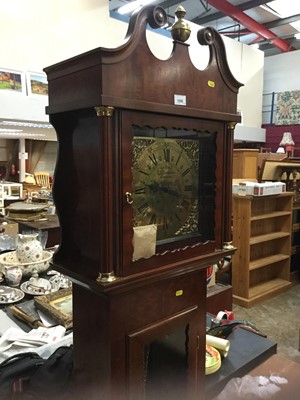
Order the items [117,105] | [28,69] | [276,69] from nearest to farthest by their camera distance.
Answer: [117,105] → [28,69] → [276,69]

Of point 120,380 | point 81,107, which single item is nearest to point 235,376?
point 120,380

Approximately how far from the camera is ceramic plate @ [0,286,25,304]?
1712 millimetres

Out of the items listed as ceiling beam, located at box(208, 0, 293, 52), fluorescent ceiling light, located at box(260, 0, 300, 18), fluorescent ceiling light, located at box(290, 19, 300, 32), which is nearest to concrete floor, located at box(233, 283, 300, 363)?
ceiling beam, located at box(208, 0, 293, 52)

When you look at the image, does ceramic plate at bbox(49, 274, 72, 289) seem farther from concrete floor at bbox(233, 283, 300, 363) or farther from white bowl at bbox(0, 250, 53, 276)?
concrete floor at bbox(233, 283, 300, 363)

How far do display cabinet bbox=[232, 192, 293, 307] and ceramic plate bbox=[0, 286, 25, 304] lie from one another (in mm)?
2713

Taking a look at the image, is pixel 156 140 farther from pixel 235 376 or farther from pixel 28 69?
pixel 28 69

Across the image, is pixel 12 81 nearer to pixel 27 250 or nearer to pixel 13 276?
pixel 27 250

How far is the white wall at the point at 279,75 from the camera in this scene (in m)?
7.41

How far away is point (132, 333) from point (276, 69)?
8.02m

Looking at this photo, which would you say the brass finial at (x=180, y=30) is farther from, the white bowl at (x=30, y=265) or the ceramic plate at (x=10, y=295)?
the white bowl at (x=30, y=265)

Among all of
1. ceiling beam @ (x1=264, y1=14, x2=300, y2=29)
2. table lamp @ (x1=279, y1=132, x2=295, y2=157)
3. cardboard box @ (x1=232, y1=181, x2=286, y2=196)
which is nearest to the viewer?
cardboard box @ (x1=232, y1=181, x2=286, y2=196)

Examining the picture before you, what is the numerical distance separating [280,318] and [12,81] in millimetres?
3881

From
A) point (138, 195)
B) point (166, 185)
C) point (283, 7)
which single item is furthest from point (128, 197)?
point (283, 7)

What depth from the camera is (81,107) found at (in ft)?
2.62
